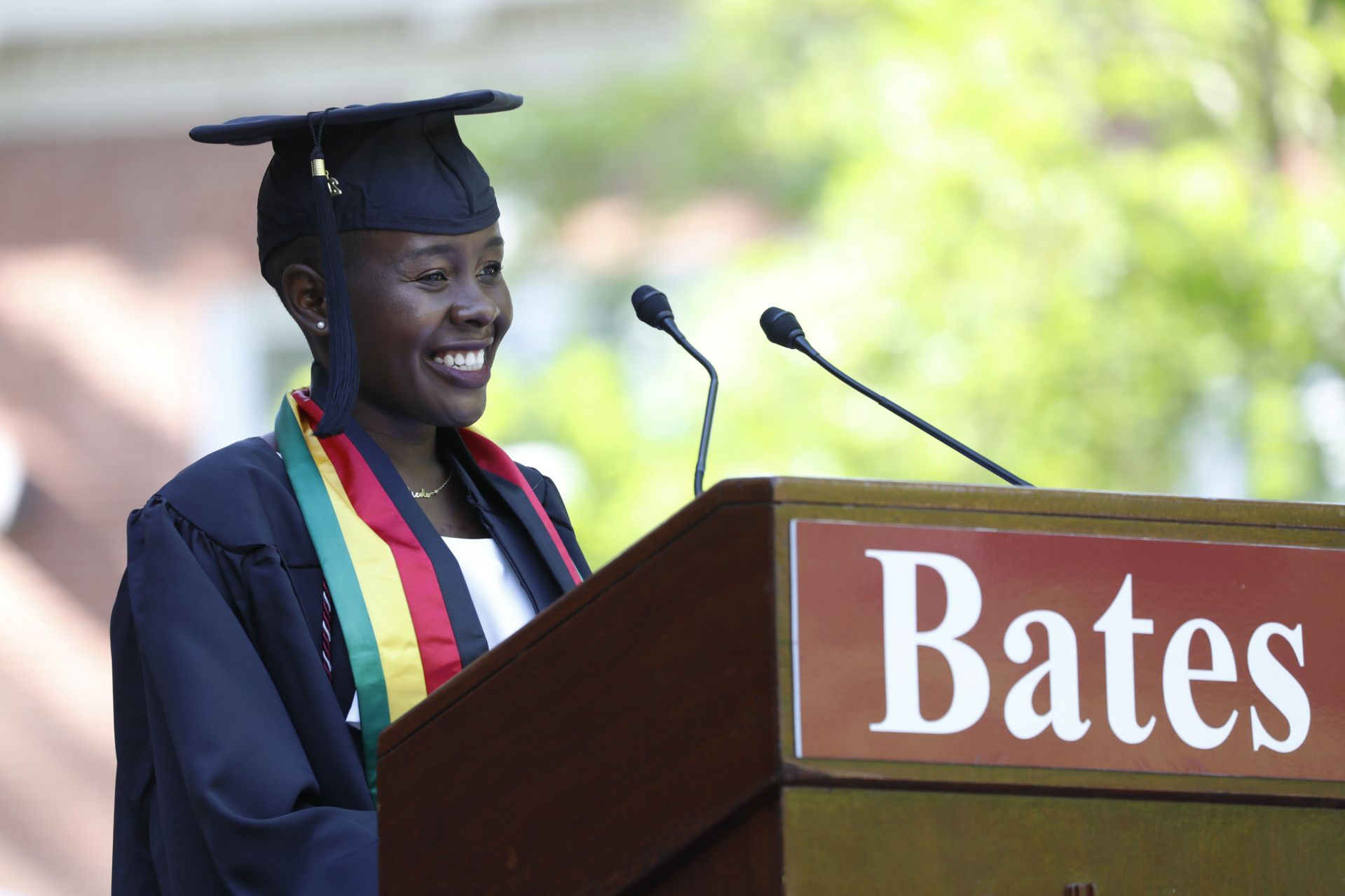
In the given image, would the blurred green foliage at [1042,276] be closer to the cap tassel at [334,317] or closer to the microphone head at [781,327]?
the microphone head at [781,327]

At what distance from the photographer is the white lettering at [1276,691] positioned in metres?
1.72

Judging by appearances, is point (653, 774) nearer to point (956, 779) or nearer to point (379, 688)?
point (956, 779)

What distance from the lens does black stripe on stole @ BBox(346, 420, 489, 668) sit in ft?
8.12

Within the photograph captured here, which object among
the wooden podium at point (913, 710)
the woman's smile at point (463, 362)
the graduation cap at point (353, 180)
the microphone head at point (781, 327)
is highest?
the graduation cap at point (353, 180)

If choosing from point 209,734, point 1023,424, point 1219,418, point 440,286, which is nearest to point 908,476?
point 1023,424

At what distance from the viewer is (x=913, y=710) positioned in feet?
5.22

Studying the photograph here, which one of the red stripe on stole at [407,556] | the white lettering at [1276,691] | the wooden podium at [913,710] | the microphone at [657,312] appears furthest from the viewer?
the microphone at [657,312]

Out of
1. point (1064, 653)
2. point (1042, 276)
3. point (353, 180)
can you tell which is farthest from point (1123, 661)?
point (1042, 276)

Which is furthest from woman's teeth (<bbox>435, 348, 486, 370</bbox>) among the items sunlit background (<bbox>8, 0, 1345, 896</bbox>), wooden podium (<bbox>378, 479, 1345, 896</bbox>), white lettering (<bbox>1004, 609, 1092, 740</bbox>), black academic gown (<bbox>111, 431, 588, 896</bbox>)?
sunlit background (<bbox>8, 0, 1345, 896</bbox>)

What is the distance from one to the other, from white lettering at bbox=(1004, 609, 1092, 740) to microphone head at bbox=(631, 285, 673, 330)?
108 centimetres

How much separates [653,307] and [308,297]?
0.48 metres

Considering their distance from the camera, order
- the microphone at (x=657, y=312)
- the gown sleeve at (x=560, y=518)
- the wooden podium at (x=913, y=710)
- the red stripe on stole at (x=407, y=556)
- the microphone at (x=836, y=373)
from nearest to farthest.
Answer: the wooden podium at (x=913, y=710) → the microphone at (x=836, y=373) → the red stripe on stole at (x=407, y=556) → the microphone at (x=657, y=312) → the gown sleeve at (x=560, y=518)

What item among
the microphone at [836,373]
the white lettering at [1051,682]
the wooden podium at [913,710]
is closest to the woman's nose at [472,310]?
the microphone at [836,373]

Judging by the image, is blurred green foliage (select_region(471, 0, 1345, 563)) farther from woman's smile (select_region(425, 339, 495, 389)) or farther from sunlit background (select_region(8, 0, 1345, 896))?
woman's smile (select_region(425, 339, 495, 389))
